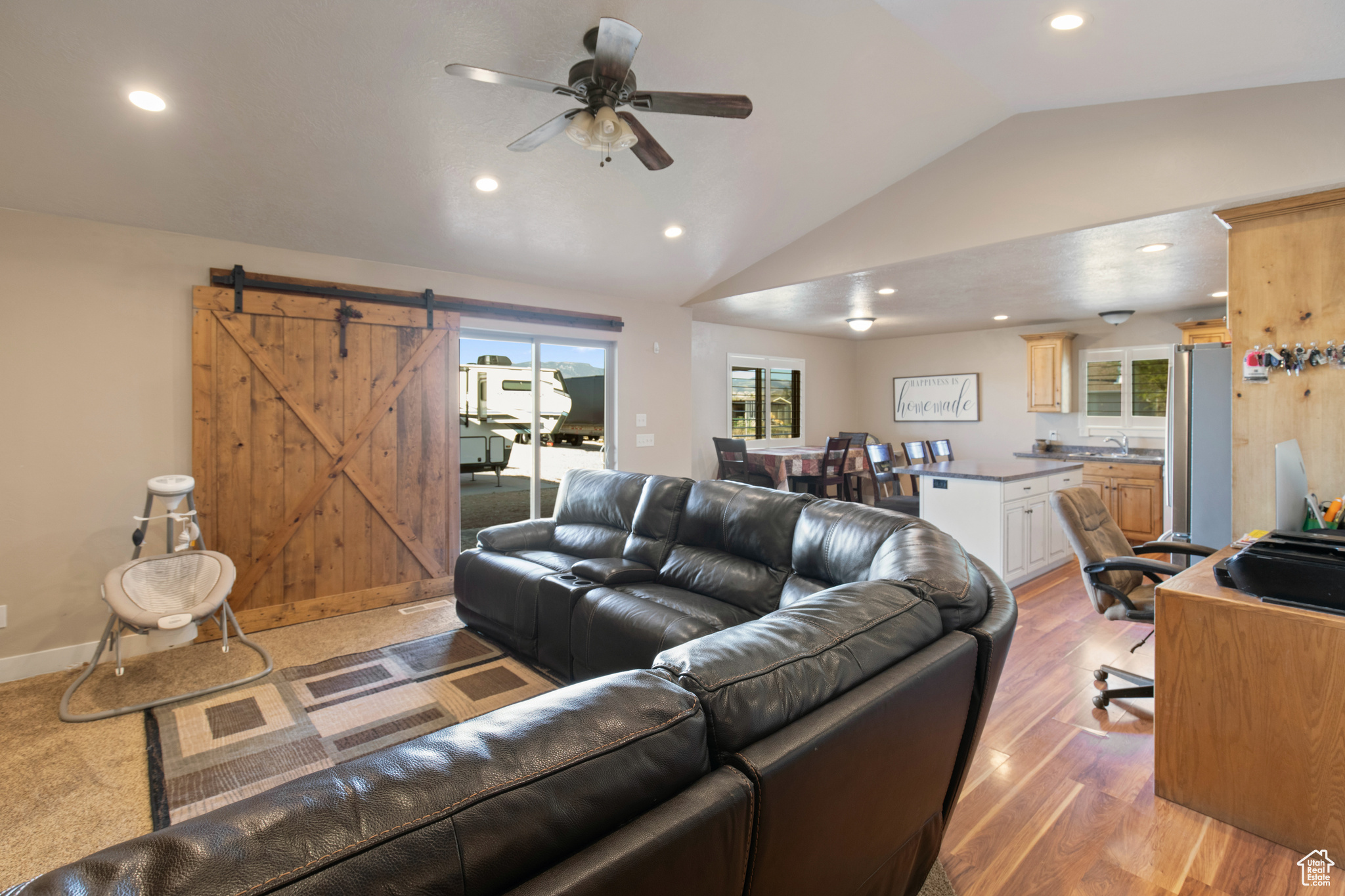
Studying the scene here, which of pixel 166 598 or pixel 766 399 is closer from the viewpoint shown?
pixel 166 598

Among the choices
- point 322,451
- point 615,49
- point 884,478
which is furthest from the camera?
point 884,478

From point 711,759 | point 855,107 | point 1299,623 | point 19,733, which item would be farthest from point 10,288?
point 1299,623

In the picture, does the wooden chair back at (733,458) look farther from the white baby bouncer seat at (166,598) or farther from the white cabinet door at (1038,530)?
the white baby bouncer seat at (166,598)

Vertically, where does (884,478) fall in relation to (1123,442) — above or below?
below

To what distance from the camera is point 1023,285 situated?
16.8 ft

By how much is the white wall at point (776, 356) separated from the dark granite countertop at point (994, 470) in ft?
8.92

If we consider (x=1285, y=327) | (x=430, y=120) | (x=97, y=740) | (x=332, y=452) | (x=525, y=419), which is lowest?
(x=97, y=740)

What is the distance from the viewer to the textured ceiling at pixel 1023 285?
375cm

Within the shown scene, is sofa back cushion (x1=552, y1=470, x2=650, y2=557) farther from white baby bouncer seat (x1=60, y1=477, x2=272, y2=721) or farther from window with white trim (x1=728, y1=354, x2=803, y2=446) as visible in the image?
window with white trim (x1=728, y1=354, x2=803, y2=446)

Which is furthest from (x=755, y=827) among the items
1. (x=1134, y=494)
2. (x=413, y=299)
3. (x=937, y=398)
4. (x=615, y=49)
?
(x=937, y=398)

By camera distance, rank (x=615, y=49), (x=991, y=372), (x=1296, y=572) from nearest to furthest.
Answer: (x=1296, y=572) → (x=615, y=49) → (x=991, y=372)

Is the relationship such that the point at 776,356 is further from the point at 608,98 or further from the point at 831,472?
the point at 608,98

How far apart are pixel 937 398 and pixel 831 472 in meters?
2.39

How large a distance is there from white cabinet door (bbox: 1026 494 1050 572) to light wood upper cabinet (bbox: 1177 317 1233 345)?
2550 millimetres
